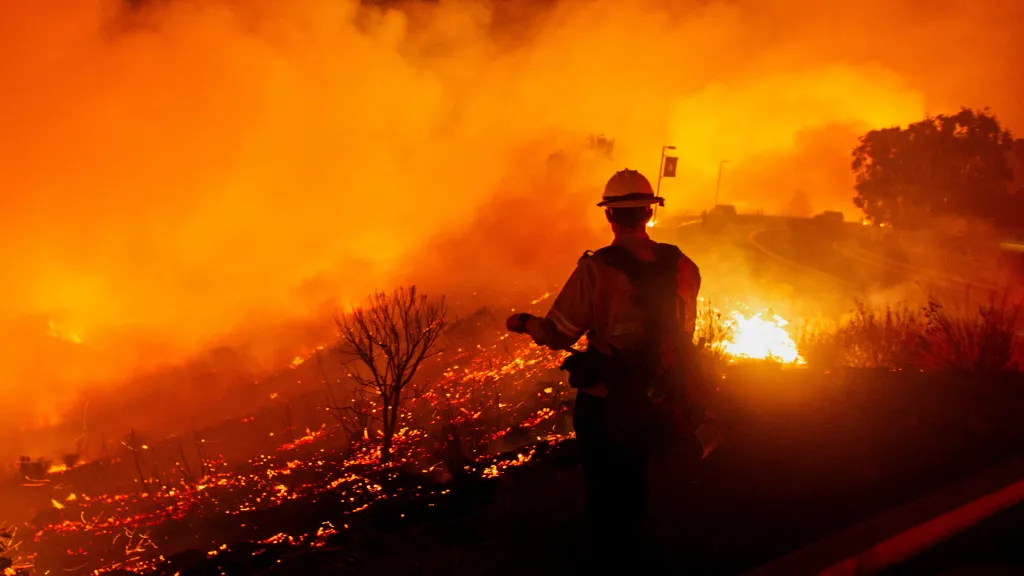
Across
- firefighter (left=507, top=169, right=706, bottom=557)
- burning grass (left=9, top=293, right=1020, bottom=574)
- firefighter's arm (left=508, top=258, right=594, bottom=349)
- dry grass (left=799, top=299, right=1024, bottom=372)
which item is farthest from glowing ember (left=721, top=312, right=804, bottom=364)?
firefighter's arm (left=508, top=258, right=594, bottom=349)

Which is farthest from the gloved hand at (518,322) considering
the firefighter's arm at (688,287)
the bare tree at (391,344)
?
the bare tree at (391,344)

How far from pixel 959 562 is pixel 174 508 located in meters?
9.18

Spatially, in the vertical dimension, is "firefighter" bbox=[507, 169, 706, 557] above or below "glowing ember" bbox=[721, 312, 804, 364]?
below

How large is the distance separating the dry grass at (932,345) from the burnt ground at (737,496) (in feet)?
1.58

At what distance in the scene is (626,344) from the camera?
2.57m

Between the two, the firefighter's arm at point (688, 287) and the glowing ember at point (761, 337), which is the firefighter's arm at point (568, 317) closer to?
the firefighter's arm at point (688, 287)

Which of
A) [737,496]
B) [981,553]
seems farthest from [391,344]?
[981,553]

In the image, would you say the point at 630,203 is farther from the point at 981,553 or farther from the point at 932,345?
the point at 932,345

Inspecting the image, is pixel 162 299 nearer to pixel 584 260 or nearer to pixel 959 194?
pixel 584 260

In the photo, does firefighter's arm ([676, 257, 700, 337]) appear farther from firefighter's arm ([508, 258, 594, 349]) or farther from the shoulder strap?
firefighter's arm ([508, 258, 594, 349])

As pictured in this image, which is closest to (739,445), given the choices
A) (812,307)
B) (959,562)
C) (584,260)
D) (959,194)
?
Result: (959,562)

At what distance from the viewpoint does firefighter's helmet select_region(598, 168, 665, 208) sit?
102 inches

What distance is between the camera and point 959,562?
2688 mm

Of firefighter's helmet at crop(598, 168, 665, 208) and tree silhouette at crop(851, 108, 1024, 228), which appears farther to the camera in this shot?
tree silhouette at crop(851, 108, 1024, 228)
